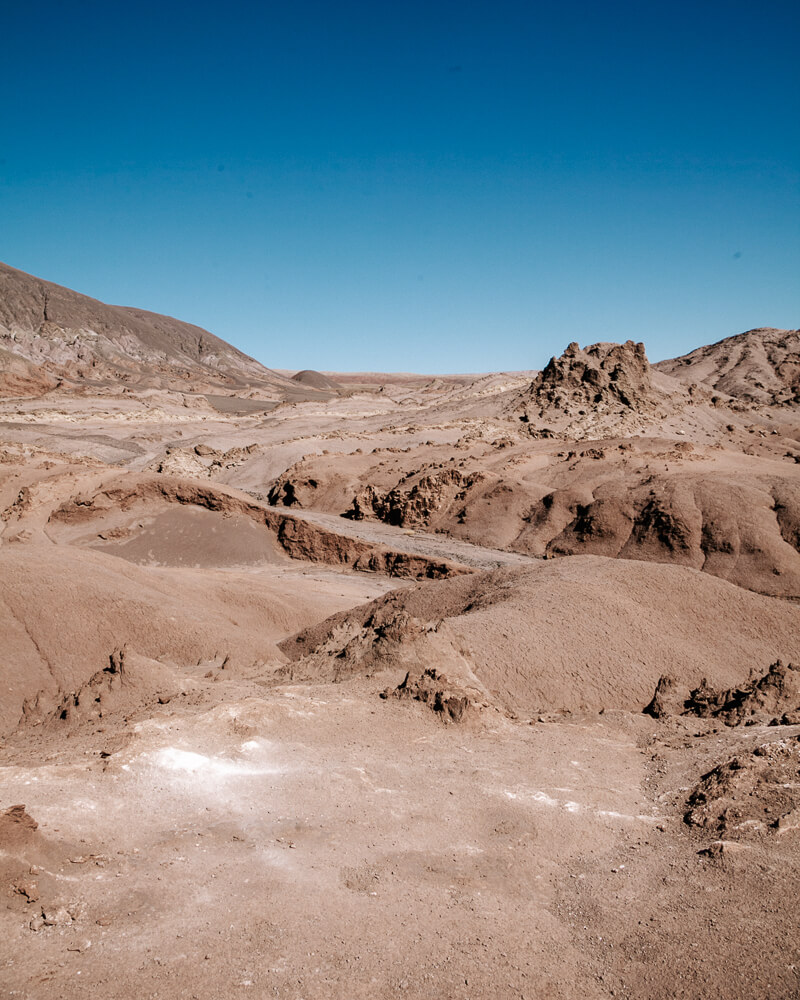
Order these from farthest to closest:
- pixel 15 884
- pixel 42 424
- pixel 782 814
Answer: pixel 42 424 < pixel 782 814 < pixel 15 884

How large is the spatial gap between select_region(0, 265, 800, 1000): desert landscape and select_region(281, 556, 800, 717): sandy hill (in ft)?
0.16

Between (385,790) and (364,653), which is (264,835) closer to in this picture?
(385,790)

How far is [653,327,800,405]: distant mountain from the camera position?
59688mm

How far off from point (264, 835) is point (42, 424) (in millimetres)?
47984

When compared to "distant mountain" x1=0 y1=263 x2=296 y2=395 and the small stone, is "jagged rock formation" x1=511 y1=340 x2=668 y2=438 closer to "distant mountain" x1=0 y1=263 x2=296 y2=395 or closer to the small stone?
the small stone

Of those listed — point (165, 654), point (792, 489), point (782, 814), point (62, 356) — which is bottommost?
point (165, 654)

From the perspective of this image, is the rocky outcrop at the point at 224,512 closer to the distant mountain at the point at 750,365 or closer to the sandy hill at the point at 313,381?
the distant mountain at the point at 750,365

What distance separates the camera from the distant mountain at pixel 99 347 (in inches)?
3049

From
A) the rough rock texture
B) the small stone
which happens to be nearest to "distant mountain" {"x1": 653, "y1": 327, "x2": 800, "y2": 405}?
the rough rock texture

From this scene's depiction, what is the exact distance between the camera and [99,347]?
87.1m

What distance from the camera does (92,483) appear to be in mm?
21562

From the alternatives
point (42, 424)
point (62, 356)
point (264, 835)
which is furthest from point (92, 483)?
point (62, 356)

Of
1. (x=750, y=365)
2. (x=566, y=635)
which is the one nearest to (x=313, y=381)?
(x=750, y=365)

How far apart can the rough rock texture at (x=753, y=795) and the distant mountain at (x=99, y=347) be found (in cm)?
6686
